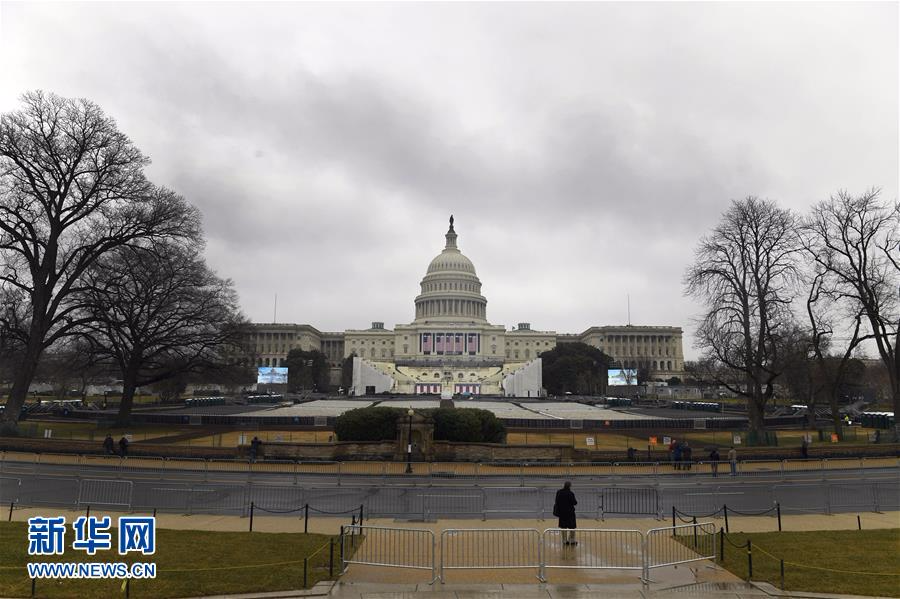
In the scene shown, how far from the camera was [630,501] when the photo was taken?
66.1 feet

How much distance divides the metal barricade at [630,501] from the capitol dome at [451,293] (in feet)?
496

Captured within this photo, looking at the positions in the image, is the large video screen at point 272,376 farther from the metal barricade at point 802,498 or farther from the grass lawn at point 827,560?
the grass lawn at point 827,560

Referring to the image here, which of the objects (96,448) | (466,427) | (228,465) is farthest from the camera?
(466,427)

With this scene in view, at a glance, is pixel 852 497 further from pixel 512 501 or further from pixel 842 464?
pixel 512 501

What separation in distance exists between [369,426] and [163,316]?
21736 millimetres

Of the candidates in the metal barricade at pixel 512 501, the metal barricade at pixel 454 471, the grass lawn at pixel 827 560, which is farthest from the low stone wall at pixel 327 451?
the grass lawn at pixel 827 560

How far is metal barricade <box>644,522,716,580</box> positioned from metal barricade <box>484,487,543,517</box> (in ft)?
13.0

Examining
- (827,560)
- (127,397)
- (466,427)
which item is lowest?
(827,560)

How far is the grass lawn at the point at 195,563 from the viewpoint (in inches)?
404

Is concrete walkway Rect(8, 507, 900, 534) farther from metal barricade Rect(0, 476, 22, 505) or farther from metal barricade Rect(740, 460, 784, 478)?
metal barricade Rect(740, 460, 784, 478)

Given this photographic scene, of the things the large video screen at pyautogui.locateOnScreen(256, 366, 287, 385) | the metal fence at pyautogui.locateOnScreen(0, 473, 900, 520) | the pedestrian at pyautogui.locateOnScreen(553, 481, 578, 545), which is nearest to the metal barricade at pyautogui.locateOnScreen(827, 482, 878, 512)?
the metal fence at pyautogui.locateOnScreen(0, 473, 900, 520)

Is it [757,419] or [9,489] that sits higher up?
[757,419]

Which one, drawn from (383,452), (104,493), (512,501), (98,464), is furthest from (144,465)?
(512,501)

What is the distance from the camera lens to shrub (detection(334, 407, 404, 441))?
31250 millimetres
